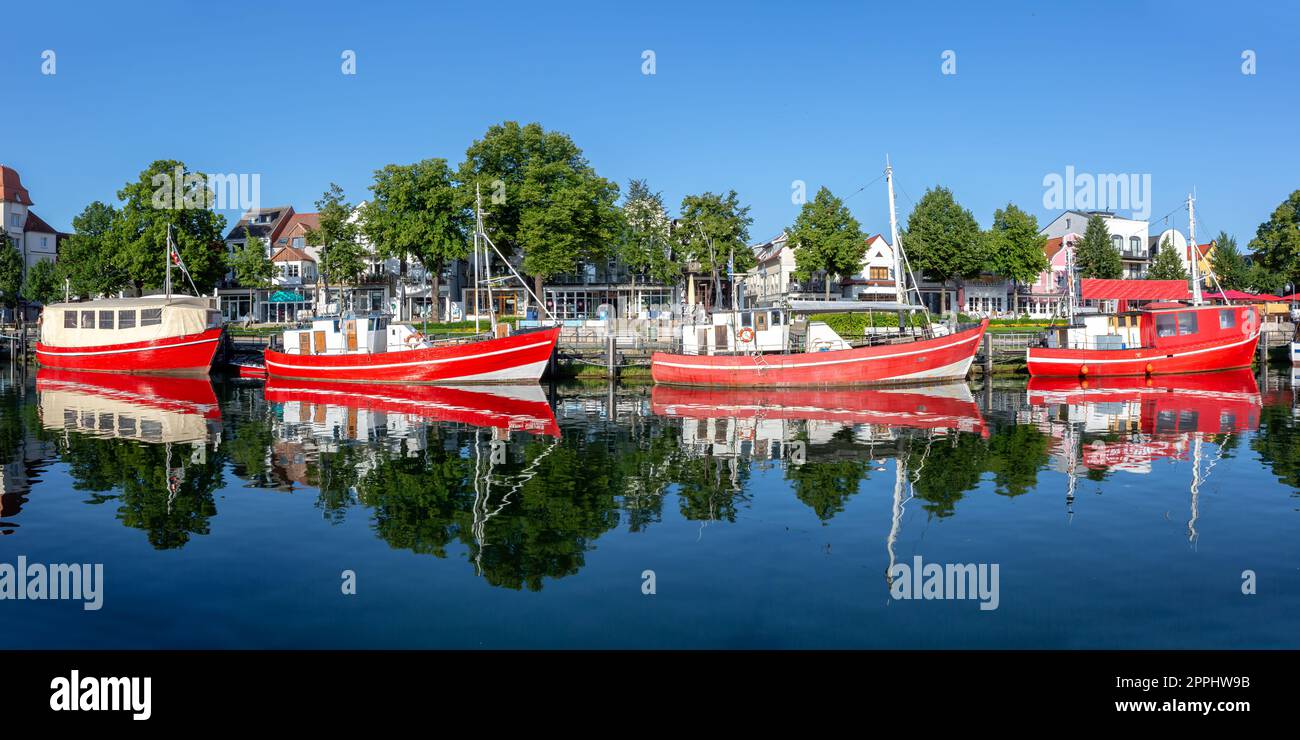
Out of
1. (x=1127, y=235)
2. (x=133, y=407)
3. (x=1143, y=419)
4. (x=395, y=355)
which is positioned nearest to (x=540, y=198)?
(x=395, y=355)

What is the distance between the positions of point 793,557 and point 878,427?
15.9 meters

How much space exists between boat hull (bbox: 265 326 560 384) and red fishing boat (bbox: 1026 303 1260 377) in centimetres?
2532

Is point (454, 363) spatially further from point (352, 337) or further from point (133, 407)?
Answer: point (133, 407)

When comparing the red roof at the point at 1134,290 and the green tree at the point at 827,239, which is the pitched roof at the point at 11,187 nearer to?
the green tree at the point at 827,239

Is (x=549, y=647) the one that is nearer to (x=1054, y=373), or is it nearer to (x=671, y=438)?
(x=671, y=438)

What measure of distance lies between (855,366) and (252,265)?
60122 millimetres

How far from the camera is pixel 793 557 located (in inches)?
571

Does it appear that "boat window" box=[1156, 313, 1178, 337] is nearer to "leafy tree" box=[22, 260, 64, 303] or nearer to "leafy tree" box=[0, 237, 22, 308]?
"leafy tree" box=[22, 260, 64, 303]

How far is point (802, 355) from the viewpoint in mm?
43500

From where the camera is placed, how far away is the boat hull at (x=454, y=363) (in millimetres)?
44938

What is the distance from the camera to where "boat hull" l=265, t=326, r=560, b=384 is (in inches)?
1769

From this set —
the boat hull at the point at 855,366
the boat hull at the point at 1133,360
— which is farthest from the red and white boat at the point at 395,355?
the boat hull at the point at 1133,360
